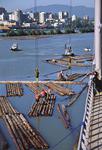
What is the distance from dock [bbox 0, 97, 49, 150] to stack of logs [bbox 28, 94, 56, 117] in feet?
3.38

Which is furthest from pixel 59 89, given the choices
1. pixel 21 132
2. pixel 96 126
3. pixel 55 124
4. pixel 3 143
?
pixel 96 126

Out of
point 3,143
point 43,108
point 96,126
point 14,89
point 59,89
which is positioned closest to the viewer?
point 96,126

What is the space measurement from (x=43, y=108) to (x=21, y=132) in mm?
6089

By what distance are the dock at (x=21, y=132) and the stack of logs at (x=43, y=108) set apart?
1029 millimetres

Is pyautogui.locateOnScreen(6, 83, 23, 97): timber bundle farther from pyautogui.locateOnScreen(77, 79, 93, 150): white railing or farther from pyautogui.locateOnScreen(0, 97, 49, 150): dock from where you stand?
pyautogui.locateOnScreen(77, 79, 93, 150): white railing

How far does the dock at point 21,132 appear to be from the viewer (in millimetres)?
18756

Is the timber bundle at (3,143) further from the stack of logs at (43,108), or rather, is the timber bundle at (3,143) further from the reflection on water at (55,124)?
the stack of logs at (43,108)

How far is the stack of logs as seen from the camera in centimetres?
2508

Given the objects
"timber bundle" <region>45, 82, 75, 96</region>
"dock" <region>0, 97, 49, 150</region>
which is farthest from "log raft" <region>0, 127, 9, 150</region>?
"timber bundle" <region>45, 82, 75, 96</region>

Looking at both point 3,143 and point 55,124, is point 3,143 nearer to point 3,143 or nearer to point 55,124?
point 3,143

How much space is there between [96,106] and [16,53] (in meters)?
65.2

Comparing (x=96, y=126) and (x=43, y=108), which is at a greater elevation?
(x=96, y=126)

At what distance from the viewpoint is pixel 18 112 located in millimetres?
25531

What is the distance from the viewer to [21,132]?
20234mm
